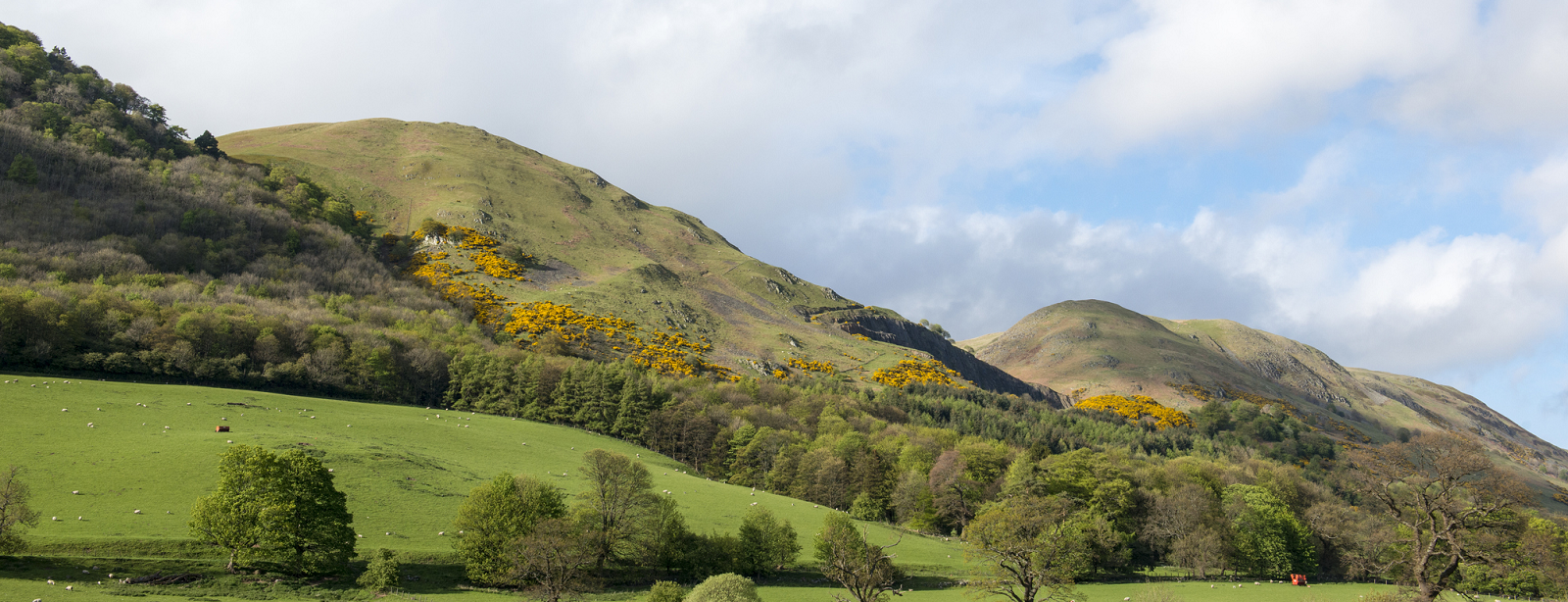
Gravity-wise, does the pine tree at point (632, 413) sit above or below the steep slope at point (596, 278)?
below

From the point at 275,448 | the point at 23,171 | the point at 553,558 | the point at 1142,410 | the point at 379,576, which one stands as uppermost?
the point at 23,171

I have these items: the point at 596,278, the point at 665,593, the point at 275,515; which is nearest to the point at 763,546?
the point at 665,593

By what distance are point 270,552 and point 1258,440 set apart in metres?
184

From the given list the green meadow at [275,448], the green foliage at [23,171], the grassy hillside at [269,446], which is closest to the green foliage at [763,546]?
the green meadow at [275,448]

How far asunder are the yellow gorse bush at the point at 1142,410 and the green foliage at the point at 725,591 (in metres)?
158

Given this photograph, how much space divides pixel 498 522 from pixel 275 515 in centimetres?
1175

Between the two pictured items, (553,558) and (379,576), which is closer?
(553,558)

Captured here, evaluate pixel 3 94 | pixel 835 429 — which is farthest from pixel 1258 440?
pixel 3 94

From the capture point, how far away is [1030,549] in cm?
3447

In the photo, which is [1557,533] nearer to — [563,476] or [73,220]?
[563,476]

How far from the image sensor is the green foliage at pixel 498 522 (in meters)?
46.1

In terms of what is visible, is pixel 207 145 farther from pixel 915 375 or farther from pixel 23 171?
pixel 915 375

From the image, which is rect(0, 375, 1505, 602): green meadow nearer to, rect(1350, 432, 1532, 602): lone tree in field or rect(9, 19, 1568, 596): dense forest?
rect(9, 19, 1568, 596): dense forest

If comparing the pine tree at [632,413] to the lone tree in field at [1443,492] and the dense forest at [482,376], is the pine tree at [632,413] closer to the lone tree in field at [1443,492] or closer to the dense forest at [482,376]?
the dense forest at [482,376]
